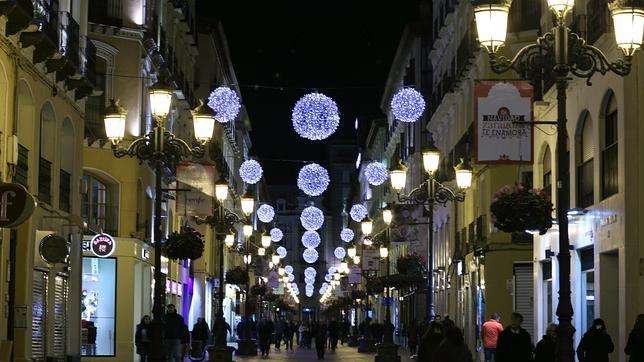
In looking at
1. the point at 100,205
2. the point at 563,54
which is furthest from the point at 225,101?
the point at 563,54

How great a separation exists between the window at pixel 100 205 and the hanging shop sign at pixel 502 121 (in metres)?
19.2

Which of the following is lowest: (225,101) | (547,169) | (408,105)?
(547,169)

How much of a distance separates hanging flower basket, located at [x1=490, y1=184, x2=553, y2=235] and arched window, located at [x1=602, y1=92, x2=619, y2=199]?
3.47 meters

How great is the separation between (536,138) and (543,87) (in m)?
1.85

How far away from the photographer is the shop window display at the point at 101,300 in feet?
132

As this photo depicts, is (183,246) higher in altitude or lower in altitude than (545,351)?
higher

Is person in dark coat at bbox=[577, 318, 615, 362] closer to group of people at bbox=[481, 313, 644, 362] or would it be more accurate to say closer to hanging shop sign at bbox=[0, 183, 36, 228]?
group of people at bbox=[481, 313, 644, 362]

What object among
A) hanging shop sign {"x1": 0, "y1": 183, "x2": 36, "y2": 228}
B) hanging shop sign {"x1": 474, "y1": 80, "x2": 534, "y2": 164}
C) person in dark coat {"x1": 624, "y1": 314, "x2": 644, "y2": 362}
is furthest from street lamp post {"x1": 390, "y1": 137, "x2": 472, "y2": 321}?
hanging shop sign {"x1": 0, "y1": 183, "x2": 36, "y2": 228}

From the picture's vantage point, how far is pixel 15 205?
56.9 feet

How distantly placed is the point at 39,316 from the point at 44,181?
3.02 meters

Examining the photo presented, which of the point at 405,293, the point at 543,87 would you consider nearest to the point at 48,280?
the point at 543,87

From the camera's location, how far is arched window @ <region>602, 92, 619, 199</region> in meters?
25.8

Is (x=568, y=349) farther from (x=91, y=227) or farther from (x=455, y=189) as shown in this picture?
(x=455, y=189)

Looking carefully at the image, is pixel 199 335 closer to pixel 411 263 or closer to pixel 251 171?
pixel 411 263
